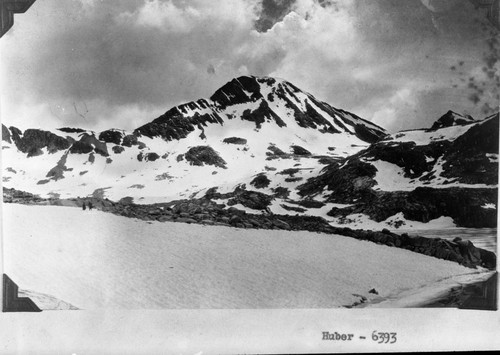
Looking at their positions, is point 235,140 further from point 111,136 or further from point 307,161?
point 111,136

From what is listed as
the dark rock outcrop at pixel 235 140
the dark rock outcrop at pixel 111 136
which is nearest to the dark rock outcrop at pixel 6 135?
the dark rock outcrop at pixel 111 136

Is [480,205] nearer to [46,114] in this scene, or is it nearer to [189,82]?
[189,82]

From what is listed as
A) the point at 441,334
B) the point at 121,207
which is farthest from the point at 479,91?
the point at 121,207

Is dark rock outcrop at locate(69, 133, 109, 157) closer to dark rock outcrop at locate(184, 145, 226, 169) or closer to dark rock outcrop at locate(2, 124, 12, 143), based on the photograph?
dark rock outcrop at locate(2, 124, 12, 143)

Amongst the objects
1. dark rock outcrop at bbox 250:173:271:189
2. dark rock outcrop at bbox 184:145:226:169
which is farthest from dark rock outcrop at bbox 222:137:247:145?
dark rock outcrop at bbox 250:173:271:189

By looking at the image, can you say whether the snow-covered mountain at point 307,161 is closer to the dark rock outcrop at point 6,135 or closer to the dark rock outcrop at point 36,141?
Answer: the dark rock outcrop at point 36,141

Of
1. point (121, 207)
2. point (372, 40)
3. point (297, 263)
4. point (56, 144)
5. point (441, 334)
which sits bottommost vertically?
point (441, 334)

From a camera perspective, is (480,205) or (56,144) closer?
(56,144)
